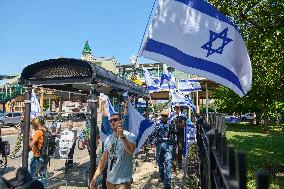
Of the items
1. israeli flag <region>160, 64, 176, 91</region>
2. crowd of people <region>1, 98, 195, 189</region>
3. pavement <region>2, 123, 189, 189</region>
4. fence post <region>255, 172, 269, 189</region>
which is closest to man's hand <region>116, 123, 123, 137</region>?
crowd of people <region>1, 98, 195, 189</region>

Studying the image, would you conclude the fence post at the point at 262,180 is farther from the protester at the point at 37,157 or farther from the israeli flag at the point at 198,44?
the protester at the point at 37,157

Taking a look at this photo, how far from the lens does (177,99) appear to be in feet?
50.5

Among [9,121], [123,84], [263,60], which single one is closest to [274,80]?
[263,60]

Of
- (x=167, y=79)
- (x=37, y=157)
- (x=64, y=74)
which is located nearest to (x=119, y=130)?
(x=64, y=74)

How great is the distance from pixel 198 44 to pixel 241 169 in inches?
132

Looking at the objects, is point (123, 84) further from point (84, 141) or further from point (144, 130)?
point (84, 141)

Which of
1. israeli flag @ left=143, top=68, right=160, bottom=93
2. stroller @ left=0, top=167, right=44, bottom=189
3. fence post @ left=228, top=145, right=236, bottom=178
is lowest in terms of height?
stroller @ left=0, top=167, right=44, bottom=189

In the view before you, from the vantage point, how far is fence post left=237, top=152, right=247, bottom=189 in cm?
158

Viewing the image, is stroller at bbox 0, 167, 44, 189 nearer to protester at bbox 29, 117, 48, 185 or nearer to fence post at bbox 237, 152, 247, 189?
fence post at bbox 237, 152, 247, 189

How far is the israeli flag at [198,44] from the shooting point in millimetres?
4734

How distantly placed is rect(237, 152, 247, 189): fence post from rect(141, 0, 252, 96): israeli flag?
3177 mm

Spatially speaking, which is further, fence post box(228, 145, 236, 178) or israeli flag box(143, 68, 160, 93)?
israeli flag box(143, 68, 160, 93)

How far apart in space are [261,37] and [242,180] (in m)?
9.95

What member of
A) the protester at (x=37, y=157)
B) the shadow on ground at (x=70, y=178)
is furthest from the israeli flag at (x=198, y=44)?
the shadow on ground at (x=70, y=178)
